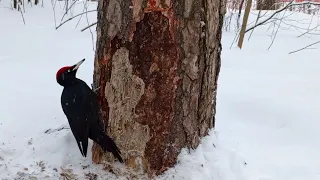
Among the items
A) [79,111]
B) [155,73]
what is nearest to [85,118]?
[79,111]

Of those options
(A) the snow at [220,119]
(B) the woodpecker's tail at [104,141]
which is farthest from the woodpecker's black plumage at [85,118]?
(A) the snow at [220,119]

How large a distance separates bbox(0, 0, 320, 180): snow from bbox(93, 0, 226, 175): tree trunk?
13 cm

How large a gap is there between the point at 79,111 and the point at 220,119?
1034 mm

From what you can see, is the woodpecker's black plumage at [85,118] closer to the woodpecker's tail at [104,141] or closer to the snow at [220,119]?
the woodpecker's tail at [104,141]

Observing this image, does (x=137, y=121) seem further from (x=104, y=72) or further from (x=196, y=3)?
(x=196, y=3)

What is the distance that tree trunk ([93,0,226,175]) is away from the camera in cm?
155

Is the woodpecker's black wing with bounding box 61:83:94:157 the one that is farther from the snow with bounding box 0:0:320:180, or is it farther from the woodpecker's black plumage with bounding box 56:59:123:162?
the snow with bounding box 0:0:320:180

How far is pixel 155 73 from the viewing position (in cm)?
160

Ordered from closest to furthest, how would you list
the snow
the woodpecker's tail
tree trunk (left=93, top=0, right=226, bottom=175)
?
1. tree trunk (left=93, top=0, right=226, bottom=175)
2. the woodpecker's tail
3. the snow

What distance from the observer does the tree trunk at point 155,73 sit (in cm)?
155

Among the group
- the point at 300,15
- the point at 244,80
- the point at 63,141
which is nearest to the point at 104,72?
the point at 63,141

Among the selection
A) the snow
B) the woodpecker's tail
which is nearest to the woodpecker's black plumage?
the woodpecker's tail

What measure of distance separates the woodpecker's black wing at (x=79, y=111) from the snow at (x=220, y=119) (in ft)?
0.52

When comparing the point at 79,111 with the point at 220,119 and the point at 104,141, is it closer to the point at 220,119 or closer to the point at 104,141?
the point at 104,141
